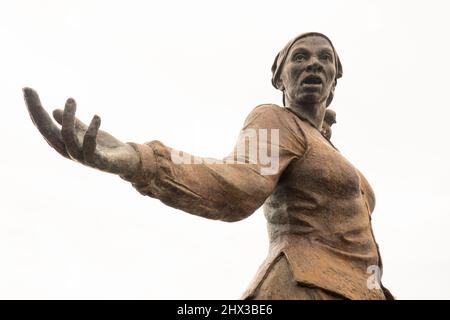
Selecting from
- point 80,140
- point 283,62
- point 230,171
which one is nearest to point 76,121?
point 80,140

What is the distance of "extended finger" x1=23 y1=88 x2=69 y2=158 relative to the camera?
4.41 metres

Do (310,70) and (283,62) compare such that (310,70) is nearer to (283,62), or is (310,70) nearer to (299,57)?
(299,57)

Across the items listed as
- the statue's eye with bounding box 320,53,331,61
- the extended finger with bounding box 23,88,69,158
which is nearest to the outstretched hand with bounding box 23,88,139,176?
the extended finger with bounding box 23,88,69,158

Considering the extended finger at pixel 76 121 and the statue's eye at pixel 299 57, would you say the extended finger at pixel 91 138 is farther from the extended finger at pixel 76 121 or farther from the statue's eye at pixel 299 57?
the statue's eye at pixel 299 57

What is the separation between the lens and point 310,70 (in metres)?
6.14

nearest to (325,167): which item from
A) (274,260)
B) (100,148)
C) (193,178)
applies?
(274,260)

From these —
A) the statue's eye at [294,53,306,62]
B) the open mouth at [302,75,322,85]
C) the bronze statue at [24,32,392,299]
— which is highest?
the statue's eye at [294,53,306,62]

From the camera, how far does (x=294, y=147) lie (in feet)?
19.0

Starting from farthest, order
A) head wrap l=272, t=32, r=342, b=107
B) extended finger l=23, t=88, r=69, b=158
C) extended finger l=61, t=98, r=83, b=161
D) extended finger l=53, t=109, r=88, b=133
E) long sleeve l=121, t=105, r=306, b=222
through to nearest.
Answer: head wrap l=272, t=32, r=342, b=107 → long sleeve l=121, t=105, r=306, b=222 → extended finger l=53, t=109, r=88, b=133 → extended finger l=23, t=88, r=69, b=158 → extended finger l=61, t=98, r=83, b=161

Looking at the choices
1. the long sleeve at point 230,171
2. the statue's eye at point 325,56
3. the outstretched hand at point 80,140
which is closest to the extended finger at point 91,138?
the outstretched hand at point 80,140

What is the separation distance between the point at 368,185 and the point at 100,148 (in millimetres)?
2764

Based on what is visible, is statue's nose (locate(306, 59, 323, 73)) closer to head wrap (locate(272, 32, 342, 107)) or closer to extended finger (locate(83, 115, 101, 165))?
head wrap (locate(272, 32, 342, 107))

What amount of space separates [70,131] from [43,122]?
198 millimetres
